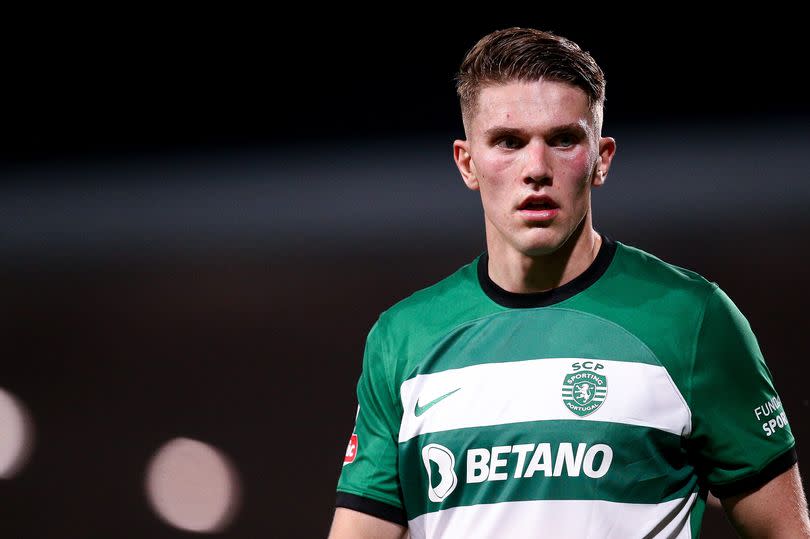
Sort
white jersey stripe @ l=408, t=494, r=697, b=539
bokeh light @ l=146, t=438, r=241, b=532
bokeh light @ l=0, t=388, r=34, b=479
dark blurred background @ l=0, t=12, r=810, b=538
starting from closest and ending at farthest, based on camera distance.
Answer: white jersey stripe @ l=408, t=494, r=697, b=539
dark blurred background @ l=0, t=12, r=810, b=538
bokeh light @ l=146, t=438, r=241, b=532
bokeh light @ l=0, t=388, r=34, b=479

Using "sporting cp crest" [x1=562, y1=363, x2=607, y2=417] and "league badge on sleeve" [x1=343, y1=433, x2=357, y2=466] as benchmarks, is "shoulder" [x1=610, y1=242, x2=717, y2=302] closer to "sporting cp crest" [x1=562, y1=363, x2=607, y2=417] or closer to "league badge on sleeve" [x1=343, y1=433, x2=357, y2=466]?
"sporting cp crest" [x1=562, y1=363, x2=607, y2=417]

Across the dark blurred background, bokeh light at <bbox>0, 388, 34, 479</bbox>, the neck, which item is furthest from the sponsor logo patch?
bokeh light at <bbox>0, 388, 34, 479</bbox>

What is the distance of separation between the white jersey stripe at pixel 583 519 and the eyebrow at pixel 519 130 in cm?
49

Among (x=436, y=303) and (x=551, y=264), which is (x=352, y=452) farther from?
(x=551, y=264)

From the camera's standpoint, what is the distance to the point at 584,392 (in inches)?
48.9

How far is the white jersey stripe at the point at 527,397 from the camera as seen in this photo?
3.98ft

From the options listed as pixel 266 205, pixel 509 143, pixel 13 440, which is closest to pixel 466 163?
pixel 509 143

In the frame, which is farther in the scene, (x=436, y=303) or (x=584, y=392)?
(x=436, y=303)

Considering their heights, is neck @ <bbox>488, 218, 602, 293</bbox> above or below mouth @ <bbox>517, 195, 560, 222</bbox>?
below

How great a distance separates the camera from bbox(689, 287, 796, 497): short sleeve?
47.6 inches

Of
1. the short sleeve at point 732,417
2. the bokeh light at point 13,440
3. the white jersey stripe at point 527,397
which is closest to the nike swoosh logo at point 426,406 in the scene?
the white jersey stripe at point 527,397

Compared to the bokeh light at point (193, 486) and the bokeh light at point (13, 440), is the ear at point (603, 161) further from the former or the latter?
the bokeh light at point (13, 440)

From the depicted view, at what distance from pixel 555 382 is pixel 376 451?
29 centimetres

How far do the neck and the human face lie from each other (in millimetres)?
14
